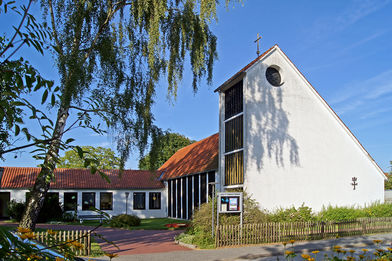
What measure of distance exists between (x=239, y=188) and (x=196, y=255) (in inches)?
312

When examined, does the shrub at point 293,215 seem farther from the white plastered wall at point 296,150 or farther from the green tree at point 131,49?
the green tree at point 131,49

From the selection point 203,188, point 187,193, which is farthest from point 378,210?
point 187,193

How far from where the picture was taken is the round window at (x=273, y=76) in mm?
22348

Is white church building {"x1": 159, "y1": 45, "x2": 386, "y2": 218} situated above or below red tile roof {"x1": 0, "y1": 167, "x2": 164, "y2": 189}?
above

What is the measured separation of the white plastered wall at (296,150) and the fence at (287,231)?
3.07 m

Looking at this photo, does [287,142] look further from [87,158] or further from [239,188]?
[87,158]

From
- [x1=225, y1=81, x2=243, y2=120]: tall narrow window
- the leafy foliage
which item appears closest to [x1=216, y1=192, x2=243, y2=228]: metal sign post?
[x1=225, y1=81, x2=243, y2=120]: tall narrow window

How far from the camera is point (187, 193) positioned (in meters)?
30.4

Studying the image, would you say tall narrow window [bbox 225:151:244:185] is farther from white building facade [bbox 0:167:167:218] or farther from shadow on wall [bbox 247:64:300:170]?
white building facade [bbox 0:167:167:218]

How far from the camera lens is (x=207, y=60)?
14.8 metres

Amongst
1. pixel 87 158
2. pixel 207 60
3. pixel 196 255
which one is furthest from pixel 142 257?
pixel 87 158

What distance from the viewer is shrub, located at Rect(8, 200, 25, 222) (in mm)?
29953

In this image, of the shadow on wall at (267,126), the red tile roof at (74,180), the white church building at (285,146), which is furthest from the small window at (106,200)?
the shadow on wall at (267,126)

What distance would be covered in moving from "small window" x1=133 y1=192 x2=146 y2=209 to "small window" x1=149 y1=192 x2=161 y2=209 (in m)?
0.68
